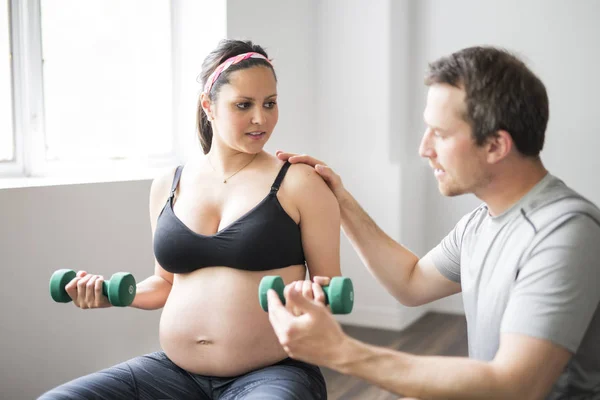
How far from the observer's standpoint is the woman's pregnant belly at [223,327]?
5.03 ft

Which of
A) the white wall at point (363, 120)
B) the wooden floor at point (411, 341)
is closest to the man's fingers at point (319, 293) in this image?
the wooden floor at point (411, 341)

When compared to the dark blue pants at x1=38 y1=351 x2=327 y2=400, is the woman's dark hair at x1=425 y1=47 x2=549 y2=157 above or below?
above

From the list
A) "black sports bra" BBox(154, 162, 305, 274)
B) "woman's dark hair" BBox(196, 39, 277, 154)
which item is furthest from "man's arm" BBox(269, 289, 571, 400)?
"woman's dark hair" BBox(196, 39, 277, 154)

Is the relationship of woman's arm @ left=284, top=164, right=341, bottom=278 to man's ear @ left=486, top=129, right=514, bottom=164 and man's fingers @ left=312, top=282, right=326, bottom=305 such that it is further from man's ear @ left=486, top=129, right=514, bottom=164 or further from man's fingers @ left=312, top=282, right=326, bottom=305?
man's ear @ left=486, top=129, right=514, bottom=164

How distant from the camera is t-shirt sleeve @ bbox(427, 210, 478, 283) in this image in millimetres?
1579

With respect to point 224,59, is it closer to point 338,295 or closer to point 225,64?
point 225,64

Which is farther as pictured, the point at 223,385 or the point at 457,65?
the point at 223,385

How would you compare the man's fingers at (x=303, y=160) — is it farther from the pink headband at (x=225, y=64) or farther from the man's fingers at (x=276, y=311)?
the man's fingers at (x=276, y=311)

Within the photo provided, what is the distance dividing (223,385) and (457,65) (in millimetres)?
863

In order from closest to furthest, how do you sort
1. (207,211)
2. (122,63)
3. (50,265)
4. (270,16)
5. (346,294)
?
(346,294) < (207,211) < (50,265) < (122,63) < (270,16)

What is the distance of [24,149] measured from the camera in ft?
8.57

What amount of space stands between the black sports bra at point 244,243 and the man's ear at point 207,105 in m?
0.29

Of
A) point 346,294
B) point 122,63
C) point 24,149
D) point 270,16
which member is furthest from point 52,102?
point 346,294

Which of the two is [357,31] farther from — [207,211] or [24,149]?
[207,211]
